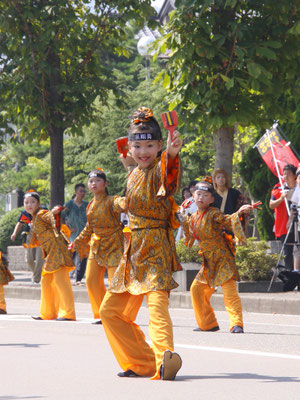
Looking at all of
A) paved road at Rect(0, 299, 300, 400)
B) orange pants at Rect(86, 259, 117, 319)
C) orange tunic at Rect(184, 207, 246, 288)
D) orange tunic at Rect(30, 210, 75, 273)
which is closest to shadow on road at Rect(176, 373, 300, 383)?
paved road at Rect(0, 299, 300, 400)

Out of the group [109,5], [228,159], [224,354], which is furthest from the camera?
[109,5]

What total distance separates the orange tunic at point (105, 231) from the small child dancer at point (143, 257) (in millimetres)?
3742

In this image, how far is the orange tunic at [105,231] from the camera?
10.2m

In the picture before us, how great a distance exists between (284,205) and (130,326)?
850cm

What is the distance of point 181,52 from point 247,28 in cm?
109

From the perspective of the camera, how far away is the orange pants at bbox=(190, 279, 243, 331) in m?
9.33

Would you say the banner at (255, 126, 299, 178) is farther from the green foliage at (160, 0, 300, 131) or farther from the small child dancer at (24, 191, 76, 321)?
the small child dancer at (24, 191, 76, 321)

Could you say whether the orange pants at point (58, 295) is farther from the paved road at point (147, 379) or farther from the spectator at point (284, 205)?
the spectator at point (284, 205)

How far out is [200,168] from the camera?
3431cm

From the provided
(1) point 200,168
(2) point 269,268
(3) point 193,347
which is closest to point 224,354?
(3) point 193,347

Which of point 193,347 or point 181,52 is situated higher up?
point 181,52

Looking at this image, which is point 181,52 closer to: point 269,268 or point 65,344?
point 269,268

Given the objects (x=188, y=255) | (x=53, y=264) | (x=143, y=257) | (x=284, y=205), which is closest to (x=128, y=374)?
(x=143, y=257)

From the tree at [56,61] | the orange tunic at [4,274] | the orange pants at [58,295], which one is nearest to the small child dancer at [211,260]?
the orange pants at [58,295]
